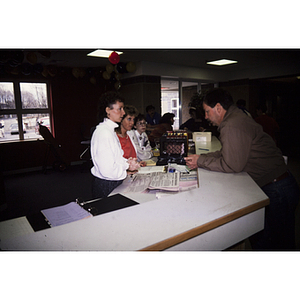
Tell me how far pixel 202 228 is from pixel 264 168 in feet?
2.76

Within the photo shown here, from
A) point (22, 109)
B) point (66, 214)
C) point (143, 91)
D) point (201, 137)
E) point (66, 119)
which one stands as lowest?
point (66, 214)

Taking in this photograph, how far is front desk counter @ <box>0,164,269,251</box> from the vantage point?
87 cm

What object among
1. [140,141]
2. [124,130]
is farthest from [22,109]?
[124,130]

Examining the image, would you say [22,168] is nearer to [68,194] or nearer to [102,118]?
[68,194]

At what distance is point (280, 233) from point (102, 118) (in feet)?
5.23

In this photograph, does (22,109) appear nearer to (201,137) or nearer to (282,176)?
(201,137)

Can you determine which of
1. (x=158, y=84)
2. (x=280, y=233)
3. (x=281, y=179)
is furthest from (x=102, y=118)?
(x=158, y=84)

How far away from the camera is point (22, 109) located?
6.02 metres

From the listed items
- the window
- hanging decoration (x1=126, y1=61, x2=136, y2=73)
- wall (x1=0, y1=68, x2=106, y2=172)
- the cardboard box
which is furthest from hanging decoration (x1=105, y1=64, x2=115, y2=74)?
the cardboard box

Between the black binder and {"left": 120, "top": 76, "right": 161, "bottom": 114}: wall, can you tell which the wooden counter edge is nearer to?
the black binder

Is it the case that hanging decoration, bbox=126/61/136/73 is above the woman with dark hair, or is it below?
above

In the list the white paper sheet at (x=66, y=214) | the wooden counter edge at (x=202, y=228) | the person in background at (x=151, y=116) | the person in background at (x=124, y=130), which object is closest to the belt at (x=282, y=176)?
the wooden counter edge at (x=202, y=228)

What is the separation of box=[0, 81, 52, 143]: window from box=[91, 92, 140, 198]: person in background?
494 cm

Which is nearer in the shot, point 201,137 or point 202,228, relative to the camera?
point 202,228
